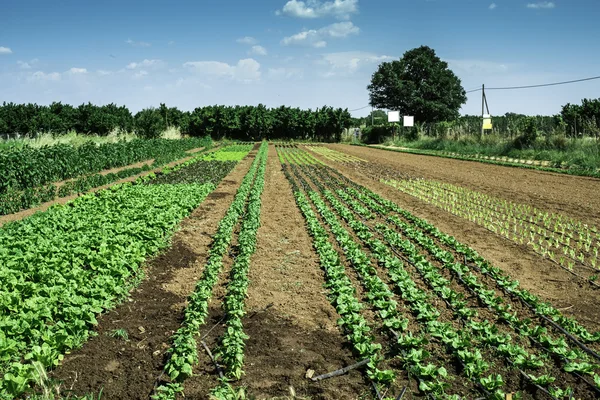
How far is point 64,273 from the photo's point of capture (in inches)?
235

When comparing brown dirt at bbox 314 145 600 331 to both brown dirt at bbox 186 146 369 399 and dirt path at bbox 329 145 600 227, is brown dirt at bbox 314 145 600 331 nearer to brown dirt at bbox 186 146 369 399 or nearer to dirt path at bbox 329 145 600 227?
dirt path at bbox 329 145 600 227

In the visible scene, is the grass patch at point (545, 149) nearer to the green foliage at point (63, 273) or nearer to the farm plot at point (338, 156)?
the farm plot at point (338, 156)

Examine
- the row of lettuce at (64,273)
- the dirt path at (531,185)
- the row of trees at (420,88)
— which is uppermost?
the row of trees at (420,88)

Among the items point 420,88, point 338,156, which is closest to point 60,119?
point 338,156

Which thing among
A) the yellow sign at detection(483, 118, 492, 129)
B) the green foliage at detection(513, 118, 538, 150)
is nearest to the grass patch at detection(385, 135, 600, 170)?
the green foliage at detection(513, 118, 538, 150)

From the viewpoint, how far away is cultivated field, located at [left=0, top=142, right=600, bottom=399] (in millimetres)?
4422

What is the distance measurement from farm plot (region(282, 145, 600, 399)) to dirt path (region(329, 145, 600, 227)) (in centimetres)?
574

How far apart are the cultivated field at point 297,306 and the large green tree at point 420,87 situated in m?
62.0

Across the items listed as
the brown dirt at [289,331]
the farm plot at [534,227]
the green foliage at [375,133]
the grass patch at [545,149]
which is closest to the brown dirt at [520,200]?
the farm plot at [534,227]

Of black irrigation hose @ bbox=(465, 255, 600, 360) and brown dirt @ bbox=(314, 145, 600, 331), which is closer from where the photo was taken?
black irrigation hose @ bbox=(465, 255, 600, 360)

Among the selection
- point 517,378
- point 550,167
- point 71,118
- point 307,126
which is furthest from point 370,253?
point 307,126

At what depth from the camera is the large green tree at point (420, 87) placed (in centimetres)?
7019

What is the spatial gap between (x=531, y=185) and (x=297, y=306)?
14.1m

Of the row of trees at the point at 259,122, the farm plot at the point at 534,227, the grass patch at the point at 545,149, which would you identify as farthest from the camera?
the row of trees at the point at 259,122
